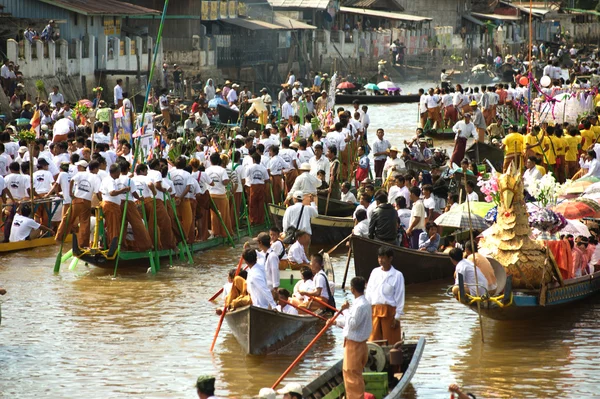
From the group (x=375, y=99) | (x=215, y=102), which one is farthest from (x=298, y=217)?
(x=375, y=99)

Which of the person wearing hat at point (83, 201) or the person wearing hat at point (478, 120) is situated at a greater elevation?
the person wearing hat at point (478, 120)

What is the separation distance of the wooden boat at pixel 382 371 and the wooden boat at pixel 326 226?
7303 millimetres

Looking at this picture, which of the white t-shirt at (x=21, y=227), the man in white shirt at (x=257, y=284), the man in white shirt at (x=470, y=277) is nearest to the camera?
the man in white shirt at (x=257, y=284)

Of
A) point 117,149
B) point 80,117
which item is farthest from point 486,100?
point 117,149

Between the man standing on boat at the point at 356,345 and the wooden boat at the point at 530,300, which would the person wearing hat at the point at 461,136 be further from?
the man standing on boat at the point at 356,345

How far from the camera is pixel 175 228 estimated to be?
18.6 m

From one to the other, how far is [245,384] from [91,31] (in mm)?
28041

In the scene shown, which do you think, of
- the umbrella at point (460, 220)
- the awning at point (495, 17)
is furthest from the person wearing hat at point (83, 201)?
the awning at point (495, 17)

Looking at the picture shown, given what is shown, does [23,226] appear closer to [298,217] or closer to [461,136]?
[298,217]

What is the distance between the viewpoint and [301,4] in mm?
55625

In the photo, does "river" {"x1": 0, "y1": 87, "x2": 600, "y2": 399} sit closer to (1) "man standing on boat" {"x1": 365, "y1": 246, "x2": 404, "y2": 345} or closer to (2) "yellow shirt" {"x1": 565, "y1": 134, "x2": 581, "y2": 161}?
(1) "man standing on boat" {"x1": 365, "y1": 246, "x2": 404, "y2": 345}

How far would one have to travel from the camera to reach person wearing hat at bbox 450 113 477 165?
26516 mm

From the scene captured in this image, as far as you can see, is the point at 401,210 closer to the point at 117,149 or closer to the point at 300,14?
the point at 117,149

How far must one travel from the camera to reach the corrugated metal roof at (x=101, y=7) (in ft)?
120
